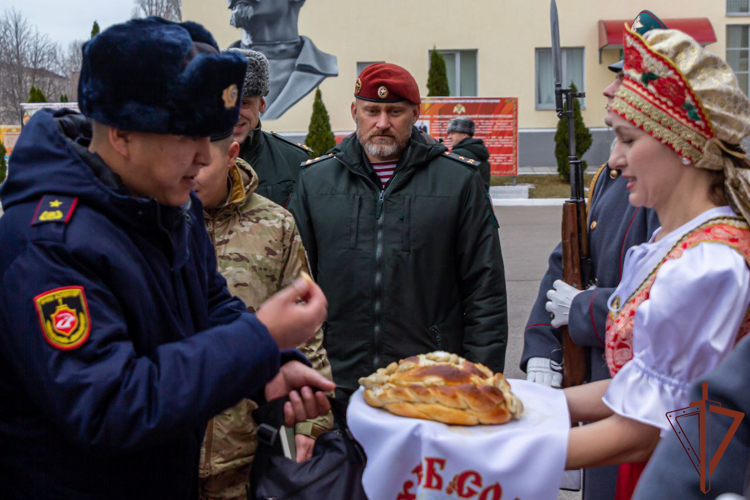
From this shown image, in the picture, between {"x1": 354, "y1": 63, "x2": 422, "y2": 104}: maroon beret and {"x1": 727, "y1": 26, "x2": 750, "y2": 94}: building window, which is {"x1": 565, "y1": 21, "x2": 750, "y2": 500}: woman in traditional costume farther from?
{"x1": 727, "y1": 26, "x2": 750, "y2": 94}: building window

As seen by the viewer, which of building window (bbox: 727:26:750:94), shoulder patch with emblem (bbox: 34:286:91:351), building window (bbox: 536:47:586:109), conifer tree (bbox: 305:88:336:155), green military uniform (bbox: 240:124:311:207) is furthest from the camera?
building window (bbox: 727:26:750:94)

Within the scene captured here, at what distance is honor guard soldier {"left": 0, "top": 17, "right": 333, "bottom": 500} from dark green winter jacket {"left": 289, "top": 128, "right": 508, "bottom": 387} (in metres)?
1.82

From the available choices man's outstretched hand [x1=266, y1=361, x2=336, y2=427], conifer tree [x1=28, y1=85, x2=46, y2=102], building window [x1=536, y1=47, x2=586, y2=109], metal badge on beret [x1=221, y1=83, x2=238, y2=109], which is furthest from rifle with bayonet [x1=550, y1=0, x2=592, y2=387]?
conifer tree [x1=28, y1=85, x2=46, y2=102]

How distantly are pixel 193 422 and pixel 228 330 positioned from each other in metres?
0.19

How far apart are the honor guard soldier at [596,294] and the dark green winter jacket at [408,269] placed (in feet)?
1.59

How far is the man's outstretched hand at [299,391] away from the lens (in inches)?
83.0

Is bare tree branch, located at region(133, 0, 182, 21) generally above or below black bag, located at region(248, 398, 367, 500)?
above

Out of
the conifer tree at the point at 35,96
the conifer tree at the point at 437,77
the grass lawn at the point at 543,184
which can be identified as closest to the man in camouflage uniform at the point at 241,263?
the grass lawn at the point at 543,184

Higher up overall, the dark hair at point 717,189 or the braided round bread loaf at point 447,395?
the dark hair at point 717,189

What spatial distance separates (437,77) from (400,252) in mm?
18978

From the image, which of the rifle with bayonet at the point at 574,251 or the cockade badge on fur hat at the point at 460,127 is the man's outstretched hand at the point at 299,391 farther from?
the cockade badge on fur hat at the point at 460,127

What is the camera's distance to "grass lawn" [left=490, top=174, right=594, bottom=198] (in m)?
19.9

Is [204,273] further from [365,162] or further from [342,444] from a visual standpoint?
[365,162]

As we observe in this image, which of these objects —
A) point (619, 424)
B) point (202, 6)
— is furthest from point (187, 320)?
point (202, 6)
